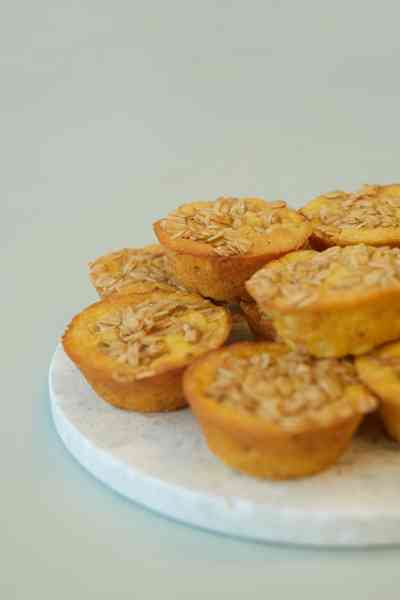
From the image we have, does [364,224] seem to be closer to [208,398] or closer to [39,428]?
[208,398]

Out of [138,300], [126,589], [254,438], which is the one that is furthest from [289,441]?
[138,300]

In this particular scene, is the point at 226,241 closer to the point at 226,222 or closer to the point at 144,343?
the point at 226,222

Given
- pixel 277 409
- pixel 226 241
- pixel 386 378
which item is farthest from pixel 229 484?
pixel 226 241

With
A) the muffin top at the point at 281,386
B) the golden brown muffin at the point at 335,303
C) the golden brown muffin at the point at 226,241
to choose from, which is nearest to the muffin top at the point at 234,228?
the golden brown muffin at the point at 226,241

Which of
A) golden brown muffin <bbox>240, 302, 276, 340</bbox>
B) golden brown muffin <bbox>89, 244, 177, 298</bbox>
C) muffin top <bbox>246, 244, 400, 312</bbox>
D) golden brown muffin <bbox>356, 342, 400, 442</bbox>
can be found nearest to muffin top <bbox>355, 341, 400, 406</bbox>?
golden brown muffin <bbox>356, 342, 400, 442</bbox>

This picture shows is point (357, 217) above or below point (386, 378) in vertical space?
above

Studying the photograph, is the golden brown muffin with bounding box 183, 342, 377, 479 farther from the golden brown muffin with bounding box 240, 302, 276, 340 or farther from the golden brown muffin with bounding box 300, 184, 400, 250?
the golden brown muffin with bounding box 300, 184, 400, 250
